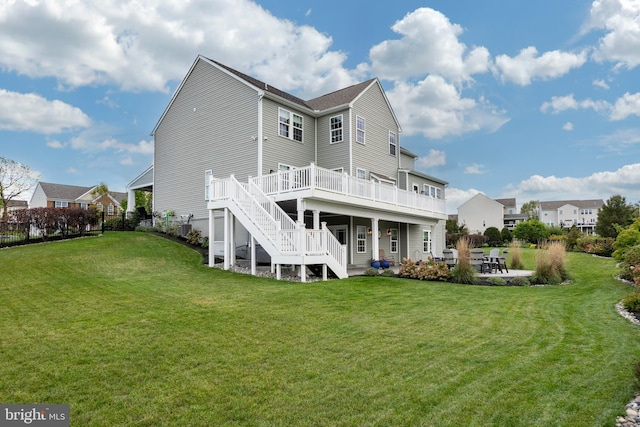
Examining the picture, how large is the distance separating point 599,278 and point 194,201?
722 inches

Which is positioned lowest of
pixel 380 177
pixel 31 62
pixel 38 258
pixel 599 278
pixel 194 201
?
pixel 599 278

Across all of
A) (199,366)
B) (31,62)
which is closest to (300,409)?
(199,366)

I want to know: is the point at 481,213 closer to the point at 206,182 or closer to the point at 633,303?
the point at 206,182

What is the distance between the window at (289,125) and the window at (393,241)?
8212mm

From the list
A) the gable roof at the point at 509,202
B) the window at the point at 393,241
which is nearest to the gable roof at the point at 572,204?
the gable roof at the point at 509,202

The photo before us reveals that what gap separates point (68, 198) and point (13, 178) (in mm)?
17475

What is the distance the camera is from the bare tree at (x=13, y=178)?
35.9 m

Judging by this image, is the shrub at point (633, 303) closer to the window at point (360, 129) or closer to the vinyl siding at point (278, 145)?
the vinyl siding at point (278, 145)

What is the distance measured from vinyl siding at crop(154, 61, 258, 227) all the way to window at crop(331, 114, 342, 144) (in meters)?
4.33

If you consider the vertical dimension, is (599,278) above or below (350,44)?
below

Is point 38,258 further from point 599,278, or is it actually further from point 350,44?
point 599,278

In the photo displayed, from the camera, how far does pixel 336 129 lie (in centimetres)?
2025

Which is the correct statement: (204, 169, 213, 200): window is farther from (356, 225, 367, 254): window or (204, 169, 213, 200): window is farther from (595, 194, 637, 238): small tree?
(595, 194, 637, 238): small tree

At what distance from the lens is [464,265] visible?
46.0 ft
